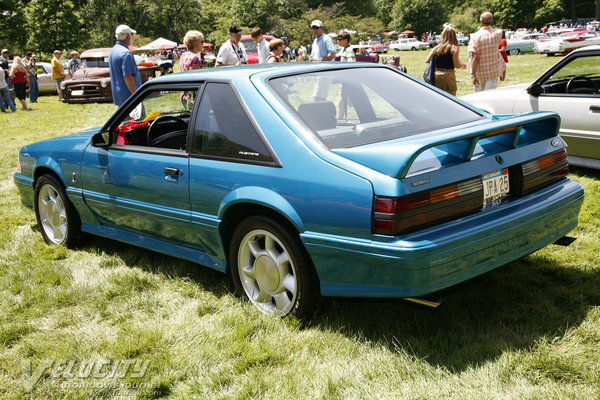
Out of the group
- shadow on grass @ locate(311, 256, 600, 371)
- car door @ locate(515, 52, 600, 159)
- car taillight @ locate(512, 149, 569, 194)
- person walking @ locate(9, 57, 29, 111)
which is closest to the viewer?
shadow on grass @ locate(311, 256, 600, 371)

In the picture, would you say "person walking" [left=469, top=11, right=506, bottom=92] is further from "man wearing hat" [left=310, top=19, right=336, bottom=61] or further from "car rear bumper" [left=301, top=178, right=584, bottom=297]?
"car rear bumper" [left=301, top=178, right=584, bottom=297]

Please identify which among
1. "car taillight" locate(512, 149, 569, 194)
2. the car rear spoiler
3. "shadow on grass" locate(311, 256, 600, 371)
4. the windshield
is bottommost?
"shadow on grass" locate(311, 256, 600, 371)

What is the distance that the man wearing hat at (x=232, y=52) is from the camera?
28.3ft

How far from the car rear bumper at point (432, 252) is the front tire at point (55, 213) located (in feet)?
8.85

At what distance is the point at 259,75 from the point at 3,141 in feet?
31.9

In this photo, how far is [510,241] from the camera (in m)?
2.88

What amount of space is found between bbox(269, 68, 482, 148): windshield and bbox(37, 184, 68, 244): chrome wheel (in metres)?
2.52

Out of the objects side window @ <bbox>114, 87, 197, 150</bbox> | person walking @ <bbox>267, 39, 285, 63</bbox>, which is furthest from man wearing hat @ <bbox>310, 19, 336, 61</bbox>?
side window @ <bbox>114, 87, 197, 150</bbox>

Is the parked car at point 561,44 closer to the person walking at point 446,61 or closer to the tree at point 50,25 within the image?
the person walking at point 446,61

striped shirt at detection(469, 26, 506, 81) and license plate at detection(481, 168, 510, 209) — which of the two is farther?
striped shirt at detection(469, 26, 506, 81)

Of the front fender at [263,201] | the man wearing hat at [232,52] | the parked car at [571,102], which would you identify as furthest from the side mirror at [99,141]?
the man wearing hat at [232,52]

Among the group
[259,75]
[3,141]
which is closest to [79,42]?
[3,141]

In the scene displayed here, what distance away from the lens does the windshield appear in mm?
3152

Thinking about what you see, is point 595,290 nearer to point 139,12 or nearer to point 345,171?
point 345,171
